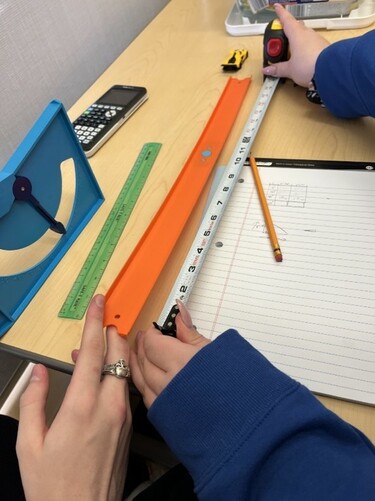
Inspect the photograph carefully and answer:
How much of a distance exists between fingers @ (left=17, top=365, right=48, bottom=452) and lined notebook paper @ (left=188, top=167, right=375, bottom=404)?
0.60 ft

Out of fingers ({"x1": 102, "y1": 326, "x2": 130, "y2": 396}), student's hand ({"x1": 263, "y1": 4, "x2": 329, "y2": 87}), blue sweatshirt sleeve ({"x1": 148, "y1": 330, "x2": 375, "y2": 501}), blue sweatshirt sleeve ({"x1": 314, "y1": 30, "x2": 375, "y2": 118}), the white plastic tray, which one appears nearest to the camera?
blue sweatshirt sleeve ({"x1": 148, "y1": 330, "x2": 375, "y2": 501})

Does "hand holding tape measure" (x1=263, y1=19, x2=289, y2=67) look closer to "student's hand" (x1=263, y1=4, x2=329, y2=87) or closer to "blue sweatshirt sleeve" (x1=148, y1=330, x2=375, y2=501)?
"student's hand" (x1=263, y1=4, x2=329, y2=87)

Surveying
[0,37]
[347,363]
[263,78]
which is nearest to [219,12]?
[263,78]

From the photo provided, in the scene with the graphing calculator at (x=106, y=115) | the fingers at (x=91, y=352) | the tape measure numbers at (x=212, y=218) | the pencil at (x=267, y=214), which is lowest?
the pencil at (x=267, y=214)

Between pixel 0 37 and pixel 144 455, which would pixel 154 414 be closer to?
pixel 144 455

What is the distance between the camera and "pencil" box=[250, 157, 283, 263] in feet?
1.73

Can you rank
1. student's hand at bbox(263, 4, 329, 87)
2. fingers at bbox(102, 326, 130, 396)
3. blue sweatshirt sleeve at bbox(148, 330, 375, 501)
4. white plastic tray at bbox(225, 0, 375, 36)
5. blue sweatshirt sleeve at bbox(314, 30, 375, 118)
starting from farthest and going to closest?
1. white plastic tray at bbox(225, 0, 375, 36)
2. student's hand at bbox(263, 4, 329, 87)
3. blue sweatshirt sleeve at bbox(314, 30, 375, 118)
4. fingers at bbox(102, 326, 130, 396)
5. blue sweatshirt sleeve at bbox(148, 330, 375, 501)

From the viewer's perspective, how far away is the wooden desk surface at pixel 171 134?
52 cm

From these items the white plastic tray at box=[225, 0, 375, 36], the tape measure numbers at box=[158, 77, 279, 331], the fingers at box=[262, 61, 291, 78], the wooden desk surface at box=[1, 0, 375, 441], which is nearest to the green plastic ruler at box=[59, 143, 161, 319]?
the wooden desk surface at box=[1, 0, 375, 441]

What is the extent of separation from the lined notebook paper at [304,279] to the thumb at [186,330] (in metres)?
0.02

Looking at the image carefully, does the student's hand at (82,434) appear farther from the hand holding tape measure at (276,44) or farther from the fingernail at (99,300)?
the hand holding tape measure at (276,44)

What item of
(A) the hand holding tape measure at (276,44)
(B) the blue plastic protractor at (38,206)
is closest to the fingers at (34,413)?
(B) the blue plastic protractor at (38,206)

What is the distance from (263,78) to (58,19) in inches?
20.2

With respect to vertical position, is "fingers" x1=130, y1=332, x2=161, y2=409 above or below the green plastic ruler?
below
